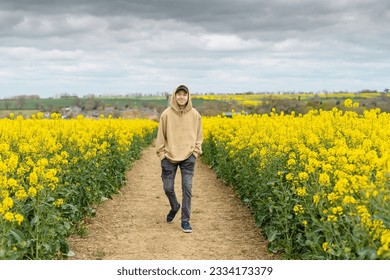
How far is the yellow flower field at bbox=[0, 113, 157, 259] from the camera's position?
659cm

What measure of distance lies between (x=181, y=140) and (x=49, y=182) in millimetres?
2745

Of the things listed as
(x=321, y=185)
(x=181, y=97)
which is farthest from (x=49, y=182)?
(x=321, y=185)

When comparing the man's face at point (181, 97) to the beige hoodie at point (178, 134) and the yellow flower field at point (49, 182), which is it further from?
the yellow flower field at point (49, 182)

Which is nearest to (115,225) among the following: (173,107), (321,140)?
(173,107)

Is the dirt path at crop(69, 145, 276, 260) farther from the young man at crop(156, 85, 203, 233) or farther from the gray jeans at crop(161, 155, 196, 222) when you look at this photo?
the young man at crop(156, 85, 203, 233)

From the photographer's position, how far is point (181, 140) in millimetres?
9766

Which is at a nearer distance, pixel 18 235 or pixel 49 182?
pixel 18 235

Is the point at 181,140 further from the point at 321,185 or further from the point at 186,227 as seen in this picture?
the point at 321,185

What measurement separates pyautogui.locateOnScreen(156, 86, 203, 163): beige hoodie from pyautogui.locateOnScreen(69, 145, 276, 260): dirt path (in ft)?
5.40

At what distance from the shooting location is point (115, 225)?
35.4 feet

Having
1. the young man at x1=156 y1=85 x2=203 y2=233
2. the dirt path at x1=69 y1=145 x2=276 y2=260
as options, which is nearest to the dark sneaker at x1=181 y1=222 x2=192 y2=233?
the young man at x1=156 y1=85 x2=203 y2=233

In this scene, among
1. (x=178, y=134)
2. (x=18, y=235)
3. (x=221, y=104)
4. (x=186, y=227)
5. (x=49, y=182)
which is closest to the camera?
(x=18, y=235)

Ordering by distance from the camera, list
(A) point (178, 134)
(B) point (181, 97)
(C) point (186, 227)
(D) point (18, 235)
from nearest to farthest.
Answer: (D) point (18, 235) < (B) point (181, 97) < (A) point (178, 134) < (C) point (186, 227)

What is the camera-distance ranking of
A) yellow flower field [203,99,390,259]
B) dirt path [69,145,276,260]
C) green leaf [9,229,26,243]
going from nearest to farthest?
yellow flower field [203,99,390,259] < green leaf [9,229,26,243] < dirt path [69,145,276,260]
